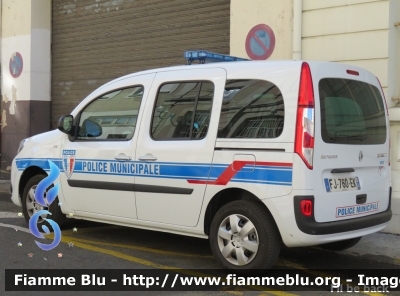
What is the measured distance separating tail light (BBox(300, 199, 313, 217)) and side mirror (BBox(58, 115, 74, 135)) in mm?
2911

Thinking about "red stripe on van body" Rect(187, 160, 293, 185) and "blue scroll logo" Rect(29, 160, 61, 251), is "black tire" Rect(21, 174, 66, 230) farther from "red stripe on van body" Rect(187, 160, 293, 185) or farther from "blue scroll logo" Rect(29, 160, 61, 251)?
"red stripe on van body" Rect(187, 160, 293, 185)

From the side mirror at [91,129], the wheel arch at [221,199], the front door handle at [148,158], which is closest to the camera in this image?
the wheel arch at [221,199]

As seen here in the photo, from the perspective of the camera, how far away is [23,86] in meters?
12.8

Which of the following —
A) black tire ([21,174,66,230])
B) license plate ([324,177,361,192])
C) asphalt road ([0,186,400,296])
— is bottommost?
asphalt road ([0,186,400,296])

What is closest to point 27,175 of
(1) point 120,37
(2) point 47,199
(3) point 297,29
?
(2) point 47,199

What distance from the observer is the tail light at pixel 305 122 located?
445cm

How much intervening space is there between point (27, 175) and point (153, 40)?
14.6 feet

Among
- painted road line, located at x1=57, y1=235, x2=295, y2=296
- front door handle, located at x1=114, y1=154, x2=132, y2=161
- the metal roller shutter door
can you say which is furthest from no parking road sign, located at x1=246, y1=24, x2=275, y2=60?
painted road line, located at x1=57, y1=235, x2=295, y2=296

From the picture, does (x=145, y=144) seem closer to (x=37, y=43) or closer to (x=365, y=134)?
(x=365, y=134)

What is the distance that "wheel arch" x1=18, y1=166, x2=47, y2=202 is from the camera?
6.72 meters

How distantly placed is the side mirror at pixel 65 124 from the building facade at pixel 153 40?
11.2 ft

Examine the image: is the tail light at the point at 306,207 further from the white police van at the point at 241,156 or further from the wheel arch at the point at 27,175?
the wheel arch at the point at 27,175

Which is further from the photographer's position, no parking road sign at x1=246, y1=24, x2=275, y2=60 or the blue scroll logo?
no parking road sign at x1=246, y1=24, x2=275, y2=60

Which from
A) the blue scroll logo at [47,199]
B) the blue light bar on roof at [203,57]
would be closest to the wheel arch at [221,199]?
the blue light bar on roof at [203,57]
